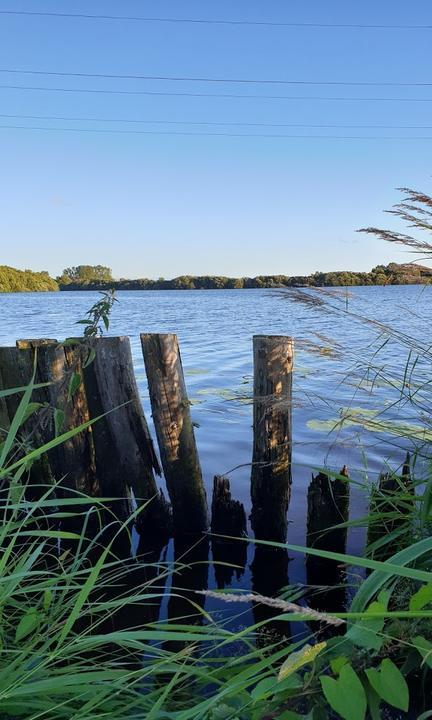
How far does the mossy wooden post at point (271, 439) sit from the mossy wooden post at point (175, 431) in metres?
0.56

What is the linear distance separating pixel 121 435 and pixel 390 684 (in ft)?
13.9

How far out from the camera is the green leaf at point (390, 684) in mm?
1076

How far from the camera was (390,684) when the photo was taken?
1.08 metres

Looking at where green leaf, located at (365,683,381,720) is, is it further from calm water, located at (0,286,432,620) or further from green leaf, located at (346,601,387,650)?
calm water, located at (0,286,432,620)

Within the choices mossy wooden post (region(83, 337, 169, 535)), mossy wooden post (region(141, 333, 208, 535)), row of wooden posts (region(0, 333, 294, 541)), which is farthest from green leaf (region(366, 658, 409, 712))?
mossy wooden post (region(83, 337, 169, 535))

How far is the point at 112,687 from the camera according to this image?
154cm

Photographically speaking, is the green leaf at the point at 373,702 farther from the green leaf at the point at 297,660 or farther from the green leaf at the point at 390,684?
the green leaf at the point at 297,660

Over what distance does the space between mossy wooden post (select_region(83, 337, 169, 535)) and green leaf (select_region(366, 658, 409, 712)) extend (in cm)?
404

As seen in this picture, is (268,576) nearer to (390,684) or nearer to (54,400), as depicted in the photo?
(54,400)

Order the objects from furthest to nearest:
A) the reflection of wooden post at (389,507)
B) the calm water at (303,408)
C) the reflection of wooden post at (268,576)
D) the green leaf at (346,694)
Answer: the reflection of wooden post at (268,576) → the calm water at (303,408) → the reflection of wooden post at (389,507) → the green leaf at (346,694)

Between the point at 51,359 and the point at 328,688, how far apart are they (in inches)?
168

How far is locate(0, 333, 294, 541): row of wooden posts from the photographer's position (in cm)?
467

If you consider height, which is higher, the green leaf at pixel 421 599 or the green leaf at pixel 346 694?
the green leaf at pixel 421 599

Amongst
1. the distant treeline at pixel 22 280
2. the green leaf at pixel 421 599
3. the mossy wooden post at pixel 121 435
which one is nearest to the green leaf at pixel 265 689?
the green leaf at pixel 421 599
